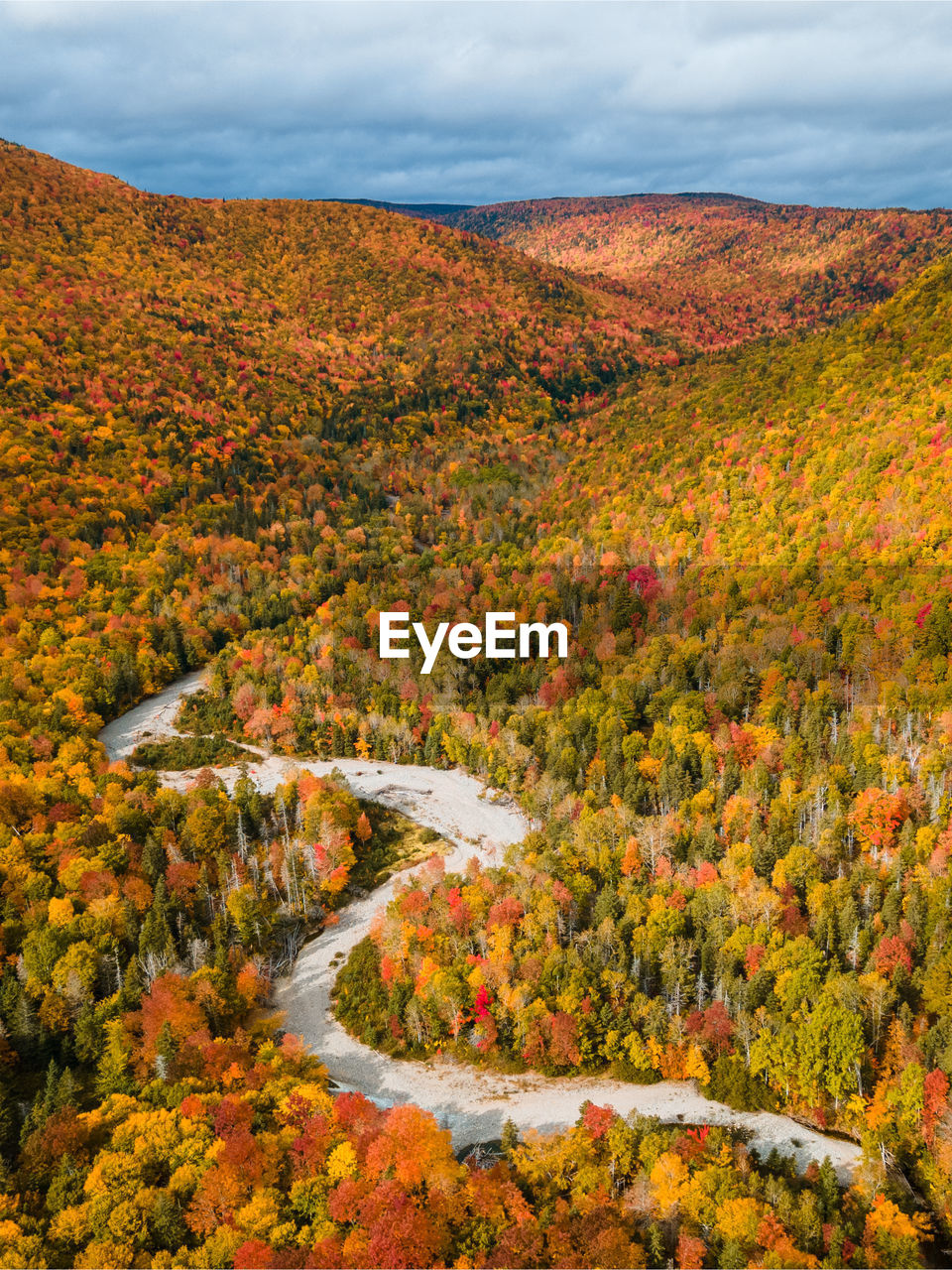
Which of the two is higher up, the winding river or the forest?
the forest

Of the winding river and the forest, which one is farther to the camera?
the winding river

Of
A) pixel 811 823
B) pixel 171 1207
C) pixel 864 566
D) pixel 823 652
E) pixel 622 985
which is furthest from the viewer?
pixel 864 566

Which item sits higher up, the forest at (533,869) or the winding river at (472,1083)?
the forest at (533,869)

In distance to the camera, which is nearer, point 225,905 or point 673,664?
point 225,905

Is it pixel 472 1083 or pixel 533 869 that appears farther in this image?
pixel 533 869

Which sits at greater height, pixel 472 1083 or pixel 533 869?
pixel 533 869

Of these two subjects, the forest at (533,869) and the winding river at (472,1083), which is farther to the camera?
the winding river at (472,1083)

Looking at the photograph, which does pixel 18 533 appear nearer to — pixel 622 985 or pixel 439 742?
pixel 439 742

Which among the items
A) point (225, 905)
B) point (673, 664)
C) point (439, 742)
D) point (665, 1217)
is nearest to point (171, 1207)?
point (665, 1217)
